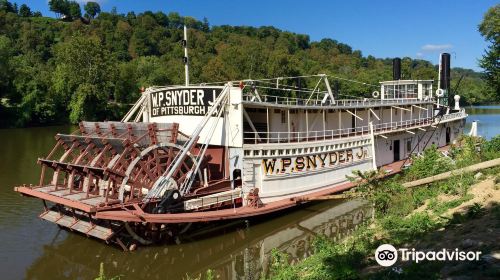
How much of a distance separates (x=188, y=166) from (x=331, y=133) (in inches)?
307

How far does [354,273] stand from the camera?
6805 mm

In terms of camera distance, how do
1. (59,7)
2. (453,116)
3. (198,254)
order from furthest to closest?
(59,7), (453,116), (198,254)

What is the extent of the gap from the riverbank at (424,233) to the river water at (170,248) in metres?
2.35

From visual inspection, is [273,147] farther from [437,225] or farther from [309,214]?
[437,225]

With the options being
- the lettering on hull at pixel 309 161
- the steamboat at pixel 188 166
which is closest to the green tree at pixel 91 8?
the steamboat at pixel 188 166

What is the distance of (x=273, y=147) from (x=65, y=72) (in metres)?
45.2

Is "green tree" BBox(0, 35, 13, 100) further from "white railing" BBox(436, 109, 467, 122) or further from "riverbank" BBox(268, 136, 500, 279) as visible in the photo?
"riverbank" BBox(268, 136, 500, 279)

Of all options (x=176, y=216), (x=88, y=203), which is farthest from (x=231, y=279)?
(x=88, y=203)

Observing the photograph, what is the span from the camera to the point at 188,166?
15.3m

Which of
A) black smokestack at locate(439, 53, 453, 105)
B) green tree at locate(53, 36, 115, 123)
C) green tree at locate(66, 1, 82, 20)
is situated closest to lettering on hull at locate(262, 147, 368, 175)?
black smokestack at locate(439, 53, 453, 105)

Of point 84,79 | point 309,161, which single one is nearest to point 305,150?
point 309,161

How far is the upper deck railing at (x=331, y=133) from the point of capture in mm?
16438

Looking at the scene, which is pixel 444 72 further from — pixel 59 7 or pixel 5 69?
pixel 59 7

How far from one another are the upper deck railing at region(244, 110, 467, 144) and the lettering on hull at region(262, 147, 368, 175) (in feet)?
2.43
